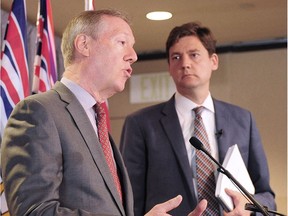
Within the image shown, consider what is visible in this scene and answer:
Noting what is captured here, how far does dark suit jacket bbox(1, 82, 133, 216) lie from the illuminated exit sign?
4.19m

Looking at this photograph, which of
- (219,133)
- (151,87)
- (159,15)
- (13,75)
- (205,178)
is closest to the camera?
(205,178)

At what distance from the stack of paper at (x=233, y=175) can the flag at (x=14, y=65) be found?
1.28 metres

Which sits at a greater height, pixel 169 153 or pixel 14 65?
pixel 14 65

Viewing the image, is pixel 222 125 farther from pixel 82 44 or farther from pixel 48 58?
pixel 48 58

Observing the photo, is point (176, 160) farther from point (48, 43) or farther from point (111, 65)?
point (48, 43)

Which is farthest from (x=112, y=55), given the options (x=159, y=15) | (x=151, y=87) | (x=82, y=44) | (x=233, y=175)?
(x=151, y=87)

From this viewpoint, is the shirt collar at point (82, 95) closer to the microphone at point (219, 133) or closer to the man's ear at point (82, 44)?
the man's ear at point (82, 44)

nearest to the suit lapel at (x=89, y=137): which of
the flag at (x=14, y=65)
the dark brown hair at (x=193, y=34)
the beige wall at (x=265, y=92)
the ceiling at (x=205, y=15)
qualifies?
the dark brown hair at (x=193, y=34)

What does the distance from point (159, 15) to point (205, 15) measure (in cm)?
41

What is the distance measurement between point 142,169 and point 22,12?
1336mm

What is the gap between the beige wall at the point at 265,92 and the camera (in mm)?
5480

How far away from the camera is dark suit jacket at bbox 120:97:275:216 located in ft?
8.24

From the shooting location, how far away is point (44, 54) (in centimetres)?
328

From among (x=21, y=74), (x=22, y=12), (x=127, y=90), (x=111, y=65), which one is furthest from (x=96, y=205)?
Result: (x=127, y=90)
